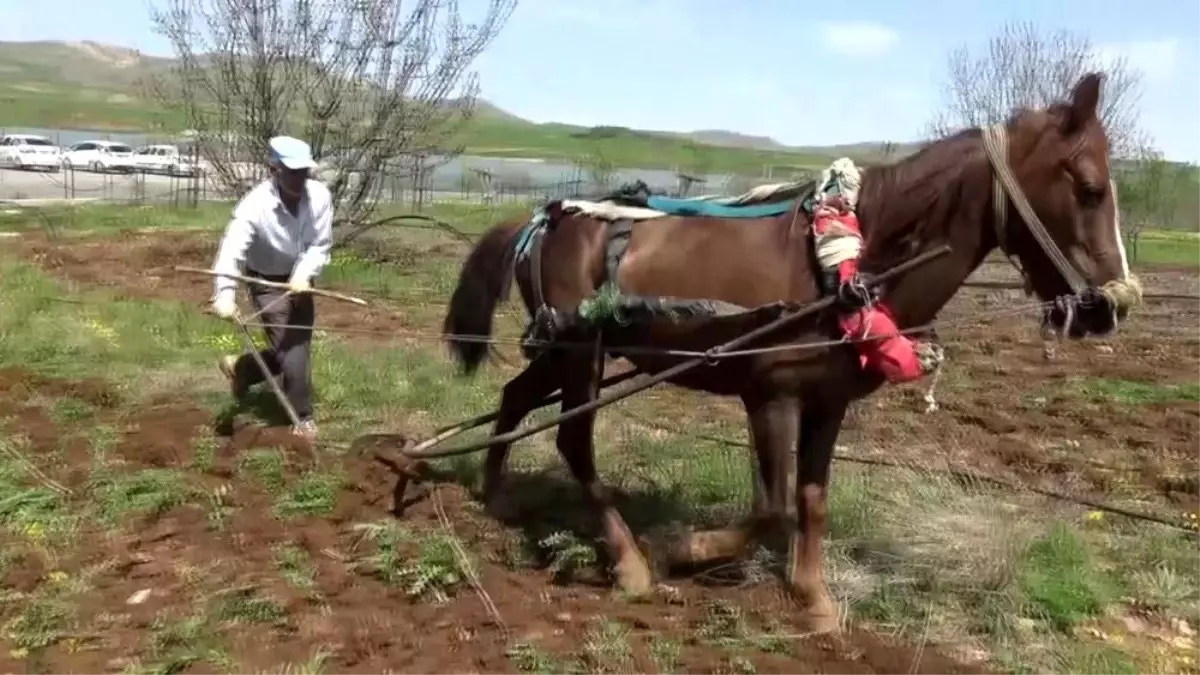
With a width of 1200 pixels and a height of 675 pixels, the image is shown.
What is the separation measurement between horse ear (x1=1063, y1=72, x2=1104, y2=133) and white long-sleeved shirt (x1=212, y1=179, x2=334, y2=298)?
4136mm

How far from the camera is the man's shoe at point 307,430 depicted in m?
6.77

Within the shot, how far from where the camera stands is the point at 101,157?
47.7 m

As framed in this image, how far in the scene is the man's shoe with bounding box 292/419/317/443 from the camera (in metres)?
6.77

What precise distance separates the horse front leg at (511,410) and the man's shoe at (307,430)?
45.2 inches

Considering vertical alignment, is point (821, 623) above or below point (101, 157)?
above

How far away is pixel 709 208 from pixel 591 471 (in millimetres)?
1312

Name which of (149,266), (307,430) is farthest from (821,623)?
(149,266)

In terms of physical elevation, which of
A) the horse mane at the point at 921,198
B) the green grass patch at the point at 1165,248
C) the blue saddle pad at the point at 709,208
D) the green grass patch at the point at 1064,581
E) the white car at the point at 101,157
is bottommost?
the white car at the point at 101,157

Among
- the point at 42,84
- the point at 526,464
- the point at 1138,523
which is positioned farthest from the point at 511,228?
the point at 42,84

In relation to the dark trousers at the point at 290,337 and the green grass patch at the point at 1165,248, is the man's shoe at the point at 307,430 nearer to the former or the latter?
the dark trousers at the point at 290,337

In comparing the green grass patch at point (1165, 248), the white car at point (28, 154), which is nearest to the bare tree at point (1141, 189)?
the green grass patch at point (1165, 248)

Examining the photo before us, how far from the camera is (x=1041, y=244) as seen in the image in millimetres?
4340

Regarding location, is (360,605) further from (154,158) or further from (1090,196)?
(154,158)

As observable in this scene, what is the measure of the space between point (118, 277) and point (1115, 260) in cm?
1309
